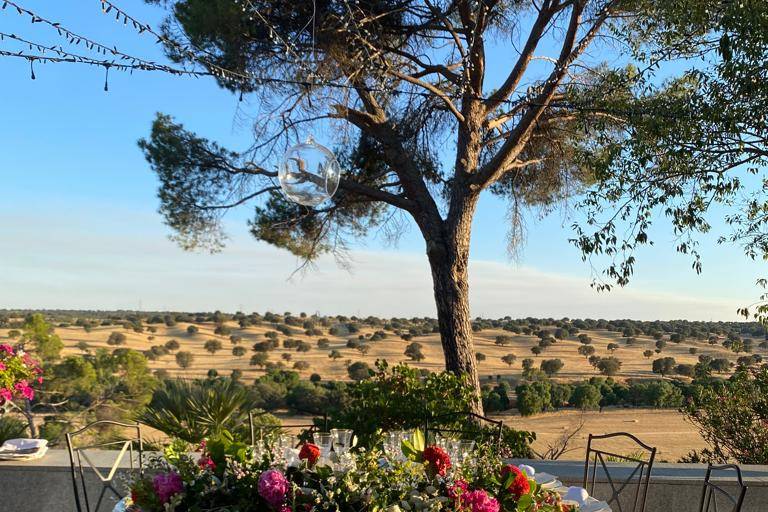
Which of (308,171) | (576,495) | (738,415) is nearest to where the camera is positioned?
(576,495)

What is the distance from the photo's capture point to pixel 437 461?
6.33ft

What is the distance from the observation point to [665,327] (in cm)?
3397

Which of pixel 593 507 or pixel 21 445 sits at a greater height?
pixel 593 507

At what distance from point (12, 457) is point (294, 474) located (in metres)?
3.27

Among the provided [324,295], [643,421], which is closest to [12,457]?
[324,295]

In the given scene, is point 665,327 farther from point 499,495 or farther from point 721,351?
point 499,495

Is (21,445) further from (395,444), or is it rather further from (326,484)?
(326,484)

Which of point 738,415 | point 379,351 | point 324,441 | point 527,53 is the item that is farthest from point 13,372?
point 379,351

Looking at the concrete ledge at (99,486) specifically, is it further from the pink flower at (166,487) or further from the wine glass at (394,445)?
the pink flower at (166,487)

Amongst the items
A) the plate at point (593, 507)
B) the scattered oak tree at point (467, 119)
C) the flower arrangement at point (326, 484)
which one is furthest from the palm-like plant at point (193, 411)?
the flower arrangement at point (326, 484)

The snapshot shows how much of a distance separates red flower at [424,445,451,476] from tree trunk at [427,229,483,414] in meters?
6.00

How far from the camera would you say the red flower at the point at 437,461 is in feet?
6.30

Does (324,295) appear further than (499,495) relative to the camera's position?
Yes

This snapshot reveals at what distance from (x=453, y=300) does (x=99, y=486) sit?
4602 mm
